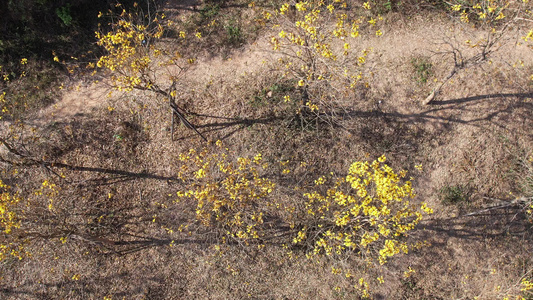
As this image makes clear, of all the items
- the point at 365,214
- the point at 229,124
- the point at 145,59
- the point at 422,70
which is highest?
the point at 145,59

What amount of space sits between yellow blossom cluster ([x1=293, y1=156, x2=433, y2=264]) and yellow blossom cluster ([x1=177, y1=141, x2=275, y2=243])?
1.57m

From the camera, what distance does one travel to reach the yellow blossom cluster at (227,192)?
8398 millimetres

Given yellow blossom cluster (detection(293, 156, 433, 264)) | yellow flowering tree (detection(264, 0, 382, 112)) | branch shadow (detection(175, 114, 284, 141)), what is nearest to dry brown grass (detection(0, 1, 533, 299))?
branch shadow (detection(175, 114, 284, 141))

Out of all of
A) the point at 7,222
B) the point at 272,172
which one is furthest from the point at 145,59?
the point at 272,172

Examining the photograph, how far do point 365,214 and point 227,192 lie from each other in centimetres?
374

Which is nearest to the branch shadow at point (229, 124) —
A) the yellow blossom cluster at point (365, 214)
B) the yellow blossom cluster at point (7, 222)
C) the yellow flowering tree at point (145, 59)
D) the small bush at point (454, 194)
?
the yellow flowering tree at point (145, 59)

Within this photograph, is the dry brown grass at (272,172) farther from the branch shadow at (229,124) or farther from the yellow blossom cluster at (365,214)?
the yellow blossom cluster at (365,214)

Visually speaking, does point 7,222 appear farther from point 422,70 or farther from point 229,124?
point 422,70

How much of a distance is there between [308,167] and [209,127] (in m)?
3.88

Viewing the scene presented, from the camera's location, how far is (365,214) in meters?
7.47

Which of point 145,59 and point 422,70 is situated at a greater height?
point 145,59

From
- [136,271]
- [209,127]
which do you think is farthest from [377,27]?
[136,271]

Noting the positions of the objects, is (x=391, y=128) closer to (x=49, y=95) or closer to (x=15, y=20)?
(x=49, y=95)

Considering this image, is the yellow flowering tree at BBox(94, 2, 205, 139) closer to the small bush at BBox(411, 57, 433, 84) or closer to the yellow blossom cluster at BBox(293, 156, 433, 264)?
the yellow blossom cluster at BBox(293, 156, 433, 264)
